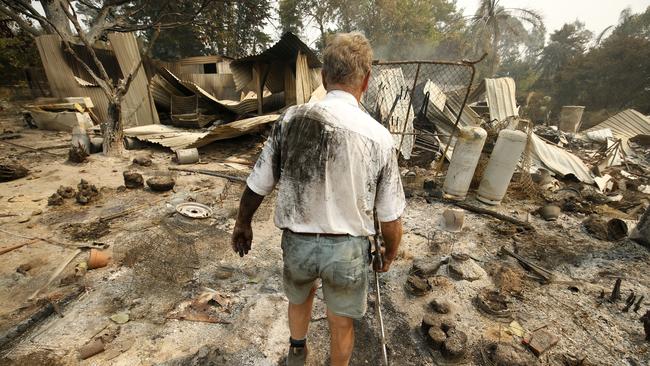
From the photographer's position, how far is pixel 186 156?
22.7ft

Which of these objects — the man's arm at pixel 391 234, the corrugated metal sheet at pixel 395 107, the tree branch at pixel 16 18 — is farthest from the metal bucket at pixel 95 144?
the man's arm at pixel 391 234

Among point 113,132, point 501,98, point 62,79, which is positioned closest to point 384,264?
point 113,132

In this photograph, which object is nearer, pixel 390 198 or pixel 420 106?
pixel 390 198

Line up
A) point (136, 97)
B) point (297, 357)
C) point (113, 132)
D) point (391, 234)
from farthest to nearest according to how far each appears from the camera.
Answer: point (136, 97)
point (113, 132)
point (297, 357)
point (391, 234)

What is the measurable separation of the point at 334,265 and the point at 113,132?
7811 mm

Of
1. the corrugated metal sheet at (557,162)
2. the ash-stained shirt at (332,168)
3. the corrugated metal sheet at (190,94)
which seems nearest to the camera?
the ash-stained shirt at (332,168)

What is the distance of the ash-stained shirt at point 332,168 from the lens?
1502mm

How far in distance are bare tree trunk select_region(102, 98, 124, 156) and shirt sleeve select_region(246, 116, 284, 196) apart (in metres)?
7.12

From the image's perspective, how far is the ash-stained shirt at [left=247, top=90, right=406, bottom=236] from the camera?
59.1 inches

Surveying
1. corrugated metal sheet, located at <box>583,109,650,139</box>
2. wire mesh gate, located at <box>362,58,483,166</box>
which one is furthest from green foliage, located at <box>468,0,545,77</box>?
wire mesh gate, located at <box>362,58,483,166</box>

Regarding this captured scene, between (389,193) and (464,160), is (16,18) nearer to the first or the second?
(389,193)

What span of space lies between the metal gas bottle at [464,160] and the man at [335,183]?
4258 mm

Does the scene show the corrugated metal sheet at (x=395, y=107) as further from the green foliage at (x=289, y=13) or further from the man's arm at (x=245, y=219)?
the green foliage at (x=289, y=13)

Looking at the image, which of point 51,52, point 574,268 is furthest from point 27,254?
point 51,52
